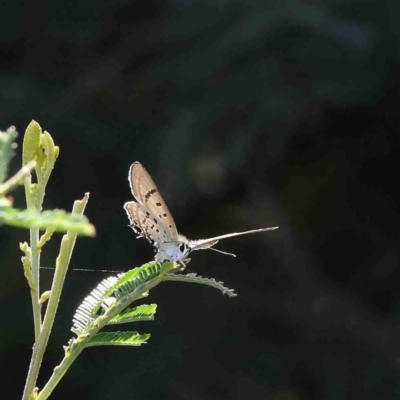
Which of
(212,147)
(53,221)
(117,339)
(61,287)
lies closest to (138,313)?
(117,339)

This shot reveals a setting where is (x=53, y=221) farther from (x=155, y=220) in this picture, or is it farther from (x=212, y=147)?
(x=212, y=147)

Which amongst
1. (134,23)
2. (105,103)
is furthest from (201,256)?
(134,23)

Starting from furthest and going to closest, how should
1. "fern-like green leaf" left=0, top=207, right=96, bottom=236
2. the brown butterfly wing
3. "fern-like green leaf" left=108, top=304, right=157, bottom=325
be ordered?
1. the brown butterfly wing
2. "fern-like green leaf" left=108, top=304, right=157, bottom=325
3. "fern-like green leaf" left=0, top=207, right=96, bottom=236

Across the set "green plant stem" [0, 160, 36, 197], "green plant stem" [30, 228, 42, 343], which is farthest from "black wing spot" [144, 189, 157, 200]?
"green plant stem" [0, 160, 36, 197]

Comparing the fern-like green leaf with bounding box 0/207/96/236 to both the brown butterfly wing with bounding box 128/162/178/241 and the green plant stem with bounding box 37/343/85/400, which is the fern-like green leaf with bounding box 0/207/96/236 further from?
the brown butterfly wing with bounding box 128/162/178/241

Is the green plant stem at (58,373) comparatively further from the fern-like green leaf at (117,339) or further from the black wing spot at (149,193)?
the black wing spot at (149,193)
